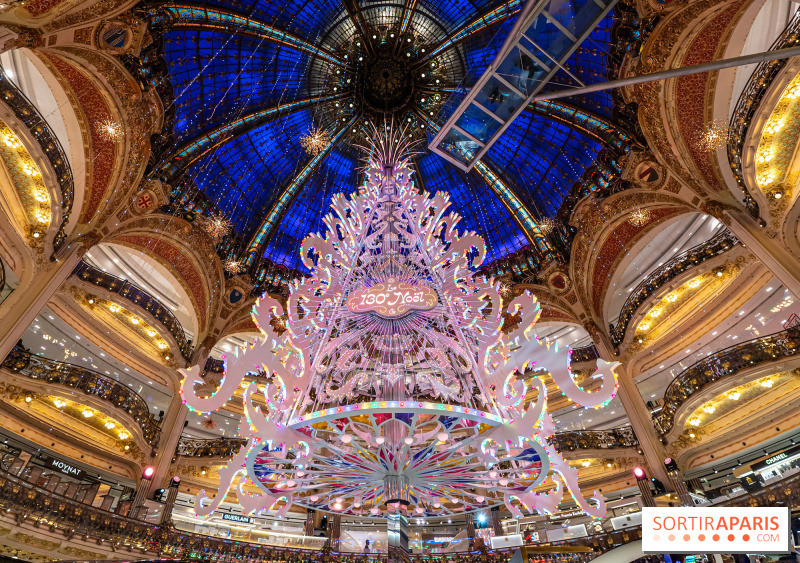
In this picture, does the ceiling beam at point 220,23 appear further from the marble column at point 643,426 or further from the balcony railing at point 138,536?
the marble column at point 643,426

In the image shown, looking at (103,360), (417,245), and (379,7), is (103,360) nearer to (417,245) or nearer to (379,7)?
(417,245)

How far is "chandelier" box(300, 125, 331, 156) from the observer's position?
59.5 feet

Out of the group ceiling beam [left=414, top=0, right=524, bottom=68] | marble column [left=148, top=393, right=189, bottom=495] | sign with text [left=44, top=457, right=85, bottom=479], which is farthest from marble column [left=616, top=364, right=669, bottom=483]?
sign with text [left=44, top=457, right=85, bottom=479]

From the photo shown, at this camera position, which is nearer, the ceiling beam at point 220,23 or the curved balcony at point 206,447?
the ceiling beam at point 220,23

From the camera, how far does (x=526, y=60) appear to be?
549 cm

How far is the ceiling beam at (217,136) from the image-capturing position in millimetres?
15742

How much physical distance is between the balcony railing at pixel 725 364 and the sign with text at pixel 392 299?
1103 centimetres

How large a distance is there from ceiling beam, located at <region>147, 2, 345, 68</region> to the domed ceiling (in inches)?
1.3

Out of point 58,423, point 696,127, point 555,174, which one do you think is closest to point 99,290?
point 58,423

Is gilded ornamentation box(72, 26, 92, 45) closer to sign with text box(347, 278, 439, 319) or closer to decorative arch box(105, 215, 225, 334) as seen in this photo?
decorative arch box(105, 215, 225, 334)

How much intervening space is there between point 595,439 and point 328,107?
1542cm

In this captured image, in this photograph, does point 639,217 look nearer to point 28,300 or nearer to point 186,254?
point 186,254

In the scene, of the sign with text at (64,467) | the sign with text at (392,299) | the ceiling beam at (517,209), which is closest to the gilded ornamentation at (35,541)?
the sign with text at (64,467)

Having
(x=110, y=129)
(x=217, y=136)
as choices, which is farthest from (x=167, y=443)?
(x=217, y=136)
